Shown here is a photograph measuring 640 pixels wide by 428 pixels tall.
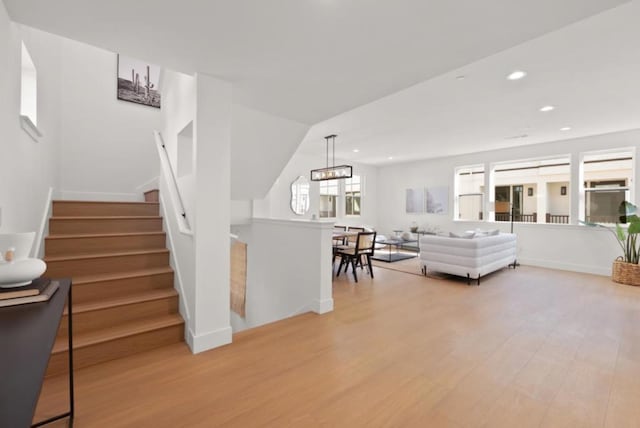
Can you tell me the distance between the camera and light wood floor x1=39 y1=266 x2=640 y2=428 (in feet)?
5.82

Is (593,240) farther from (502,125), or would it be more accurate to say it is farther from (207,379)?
(207,379)

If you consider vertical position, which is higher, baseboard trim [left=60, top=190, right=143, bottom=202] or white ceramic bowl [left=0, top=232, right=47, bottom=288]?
baseboard trim [left=60, top=190, right=143, bottom=202]

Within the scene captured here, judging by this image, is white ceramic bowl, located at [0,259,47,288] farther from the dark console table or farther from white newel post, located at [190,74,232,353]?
white newel post, located at [190,74,232,353]

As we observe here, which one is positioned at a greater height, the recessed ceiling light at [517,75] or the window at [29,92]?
the recessed ceiling light at [517,75]

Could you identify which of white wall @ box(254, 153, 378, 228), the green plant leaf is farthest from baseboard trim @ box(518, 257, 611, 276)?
white wall @ box(254, 153, 378, 228)

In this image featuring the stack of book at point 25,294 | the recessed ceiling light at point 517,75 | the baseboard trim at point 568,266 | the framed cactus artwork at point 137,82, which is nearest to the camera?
the stack of book at point 25,294

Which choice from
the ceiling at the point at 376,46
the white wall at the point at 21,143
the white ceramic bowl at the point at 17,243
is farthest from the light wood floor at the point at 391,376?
the ceiling at the point at 376,46

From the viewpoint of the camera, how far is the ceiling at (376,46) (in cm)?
174

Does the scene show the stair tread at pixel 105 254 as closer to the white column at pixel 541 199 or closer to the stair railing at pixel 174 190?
the stair railing at pixel 174 190

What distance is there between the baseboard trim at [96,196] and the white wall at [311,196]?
207 centimetres

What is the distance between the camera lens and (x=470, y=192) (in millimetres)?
8156

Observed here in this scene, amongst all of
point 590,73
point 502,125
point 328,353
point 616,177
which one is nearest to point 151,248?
point 328,353

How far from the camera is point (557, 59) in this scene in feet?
9.61

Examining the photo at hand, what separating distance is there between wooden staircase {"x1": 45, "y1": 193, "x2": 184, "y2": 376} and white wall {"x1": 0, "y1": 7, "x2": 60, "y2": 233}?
1.16 feet
